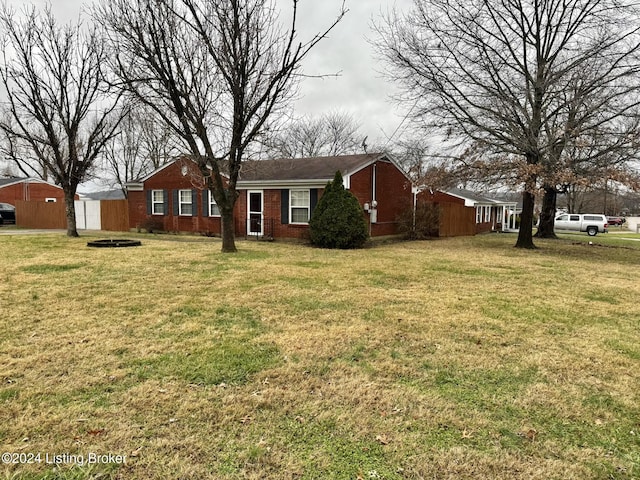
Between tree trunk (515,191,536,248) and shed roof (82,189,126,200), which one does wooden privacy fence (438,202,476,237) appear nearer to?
tree trunk (515,191,536,248)

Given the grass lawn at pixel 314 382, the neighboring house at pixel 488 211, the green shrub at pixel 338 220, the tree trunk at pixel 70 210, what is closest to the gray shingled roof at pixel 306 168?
the green shrub at pixel 338 220

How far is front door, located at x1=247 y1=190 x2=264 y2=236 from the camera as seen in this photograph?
1828 centimetres

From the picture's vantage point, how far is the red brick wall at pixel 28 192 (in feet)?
115

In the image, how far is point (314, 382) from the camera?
3.51 meters

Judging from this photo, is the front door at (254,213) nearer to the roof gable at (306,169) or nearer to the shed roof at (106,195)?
the roof gable at (306,169)

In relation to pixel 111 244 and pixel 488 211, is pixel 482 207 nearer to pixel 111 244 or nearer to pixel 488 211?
pixel 488 211

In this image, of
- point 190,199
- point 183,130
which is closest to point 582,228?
point 190,199

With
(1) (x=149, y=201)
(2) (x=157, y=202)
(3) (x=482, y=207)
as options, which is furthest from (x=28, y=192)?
(3) (x=482, y=207)

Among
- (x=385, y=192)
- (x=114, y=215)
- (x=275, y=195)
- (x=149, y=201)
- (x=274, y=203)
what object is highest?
(x=385, y=192)

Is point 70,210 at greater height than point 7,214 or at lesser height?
greater

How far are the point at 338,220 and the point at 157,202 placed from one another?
11.7 meters

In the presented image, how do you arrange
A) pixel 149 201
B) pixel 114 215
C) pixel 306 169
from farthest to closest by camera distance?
pixel 114 215 → pixel 149 201 → pixel 306 169

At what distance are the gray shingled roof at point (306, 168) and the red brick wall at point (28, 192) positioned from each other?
25981 mm

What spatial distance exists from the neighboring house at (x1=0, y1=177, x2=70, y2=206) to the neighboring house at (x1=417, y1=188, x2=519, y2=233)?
32.5m
